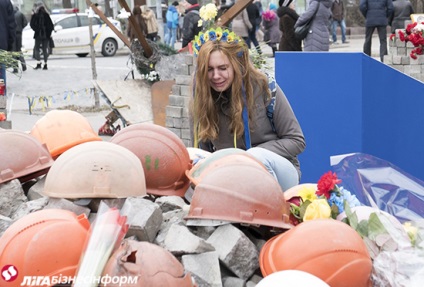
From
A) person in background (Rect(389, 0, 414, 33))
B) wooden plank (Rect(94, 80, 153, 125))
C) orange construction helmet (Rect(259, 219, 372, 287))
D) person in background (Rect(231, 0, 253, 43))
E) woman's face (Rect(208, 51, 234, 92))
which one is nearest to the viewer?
orange construction helmet (Rect(259, 219, 372, 287))

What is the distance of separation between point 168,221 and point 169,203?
0.24 meters

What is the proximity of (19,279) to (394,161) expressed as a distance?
477cm

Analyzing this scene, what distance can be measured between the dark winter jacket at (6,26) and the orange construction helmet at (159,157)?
9.09 m

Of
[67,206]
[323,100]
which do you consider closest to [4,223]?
[67,206]

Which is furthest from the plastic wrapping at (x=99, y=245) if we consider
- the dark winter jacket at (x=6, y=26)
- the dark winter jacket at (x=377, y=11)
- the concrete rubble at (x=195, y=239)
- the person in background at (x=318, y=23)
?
the dark winter jacket at (x=377, y=11)

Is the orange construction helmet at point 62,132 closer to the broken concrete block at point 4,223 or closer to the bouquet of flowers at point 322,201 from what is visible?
the broken concrete block at point 4,223

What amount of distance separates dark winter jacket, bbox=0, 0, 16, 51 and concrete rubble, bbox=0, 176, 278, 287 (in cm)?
952

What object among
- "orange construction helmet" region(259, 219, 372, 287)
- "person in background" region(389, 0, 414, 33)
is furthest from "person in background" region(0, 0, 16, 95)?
"person in background" region(389, 0, 414, 33)

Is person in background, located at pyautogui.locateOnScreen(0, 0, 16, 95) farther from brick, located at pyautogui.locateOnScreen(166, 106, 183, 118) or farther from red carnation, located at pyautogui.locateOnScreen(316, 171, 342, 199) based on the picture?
red carnation, located at pyautogui.locateOnScreen(316, 171, 342, 199)

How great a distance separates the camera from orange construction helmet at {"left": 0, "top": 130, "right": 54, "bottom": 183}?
162 inches

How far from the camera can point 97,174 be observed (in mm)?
3680

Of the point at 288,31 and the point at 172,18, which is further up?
the point at 288,31

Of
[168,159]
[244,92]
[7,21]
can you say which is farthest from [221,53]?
[7,21]

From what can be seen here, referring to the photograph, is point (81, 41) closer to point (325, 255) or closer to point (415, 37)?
point (415, 37)
